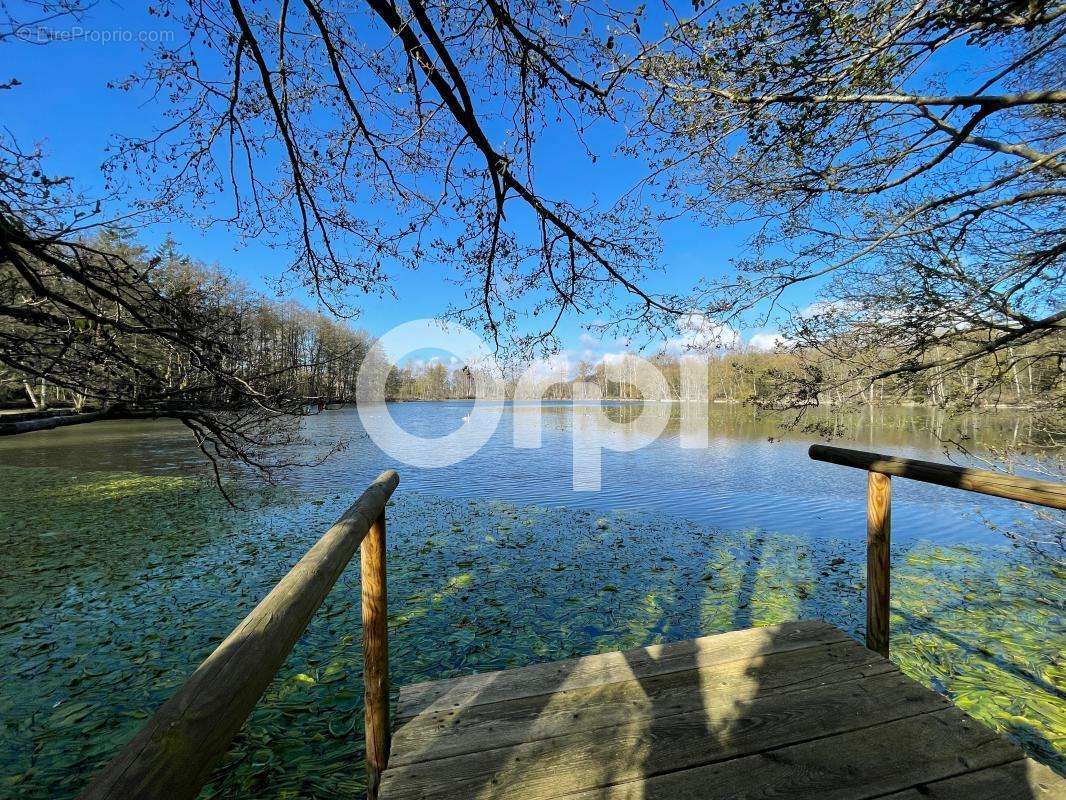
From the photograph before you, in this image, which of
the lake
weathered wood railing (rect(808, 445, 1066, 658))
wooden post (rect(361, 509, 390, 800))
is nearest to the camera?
wooden post (rect(361, 509, 390, 800))

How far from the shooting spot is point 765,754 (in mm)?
1435

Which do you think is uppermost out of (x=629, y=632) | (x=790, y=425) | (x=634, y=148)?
(x=634, y=148)

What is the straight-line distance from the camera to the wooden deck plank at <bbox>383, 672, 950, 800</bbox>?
4.41 ft

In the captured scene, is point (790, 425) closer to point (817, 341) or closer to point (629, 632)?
point (817, 341)

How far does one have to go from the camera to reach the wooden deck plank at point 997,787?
1263 millimetres

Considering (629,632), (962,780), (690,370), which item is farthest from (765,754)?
(690,370)

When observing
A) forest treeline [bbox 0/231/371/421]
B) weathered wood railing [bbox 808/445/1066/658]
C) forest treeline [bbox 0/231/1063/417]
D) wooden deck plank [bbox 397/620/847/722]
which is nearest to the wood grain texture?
weathered wood railing [bbox 808/445/1066/658]

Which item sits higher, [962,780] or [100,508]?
[962,780]

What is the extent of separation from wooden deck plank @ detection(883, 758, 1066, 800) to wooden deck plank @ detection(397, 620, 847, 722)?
69 cm

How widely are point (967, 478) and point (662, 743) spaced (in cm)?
173

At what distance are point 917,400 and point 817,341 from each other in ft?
3.68

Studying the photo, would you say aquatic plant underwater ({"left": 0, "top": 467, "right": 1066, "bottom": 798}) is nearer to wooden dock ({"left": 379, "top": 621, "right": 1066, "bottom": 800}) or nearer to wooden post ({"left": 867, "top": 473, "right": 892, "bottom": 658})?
wooden post ({"left": 867, "top": 473, "right": 892, "bottom": 658})

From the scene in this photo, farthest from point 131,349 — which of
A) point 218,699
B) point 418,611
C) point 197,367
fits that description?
point 218,699

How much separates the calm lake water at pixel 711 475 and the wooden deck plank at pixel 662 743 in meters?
3.02
